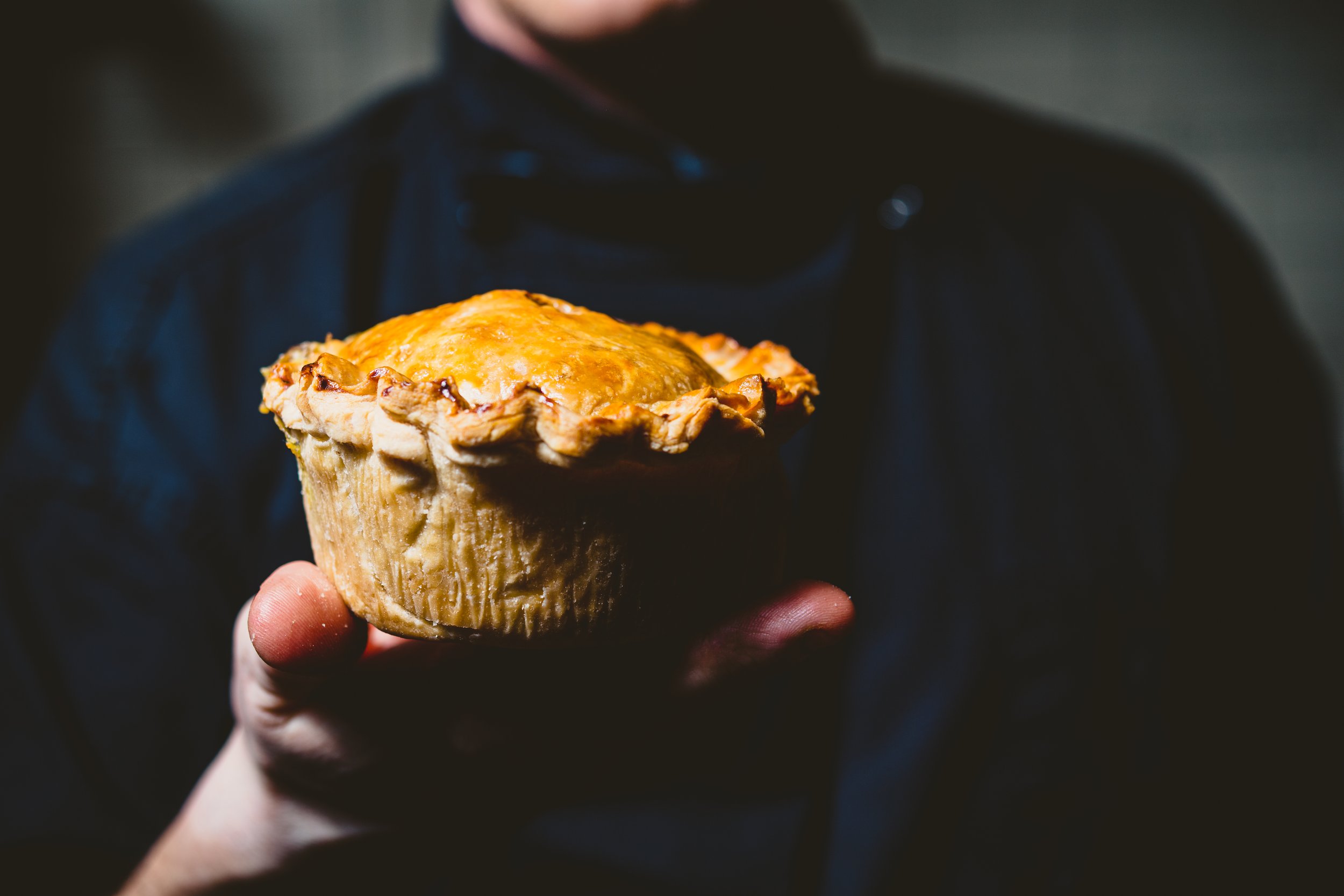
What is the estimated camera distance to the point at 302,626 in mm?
903

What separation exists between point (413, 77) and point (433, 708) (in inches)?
131

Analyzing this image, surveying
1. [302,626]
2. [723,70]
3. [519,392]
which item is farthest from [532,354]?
[723,70]

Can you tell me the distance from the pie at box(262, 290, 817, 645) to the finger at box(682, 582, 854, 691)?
0.04 metres

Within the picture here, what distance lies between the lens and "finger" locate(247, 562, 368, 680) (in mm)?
892

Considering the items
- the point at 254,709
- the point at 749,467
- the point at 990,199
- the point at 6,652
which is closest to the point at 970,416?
the point at 990,199

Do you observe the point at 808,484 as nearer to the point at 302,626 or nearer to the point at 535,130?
the point at 535,130

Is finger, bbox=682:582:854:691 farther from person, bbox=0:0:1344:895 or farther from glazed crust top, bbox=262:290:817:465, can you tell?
person, bbox=0:0:1344:895

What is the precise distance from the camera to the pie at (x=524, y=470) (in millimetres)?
860

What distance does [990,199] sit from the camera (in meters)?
2.19

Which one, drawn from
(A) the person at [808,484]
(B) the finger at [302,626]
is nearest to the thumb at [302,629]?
(B) the finger at [302,626]

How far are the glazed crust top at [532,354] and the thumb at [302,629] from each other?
0.22m

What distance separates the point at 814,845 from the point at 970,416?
34.5 inches

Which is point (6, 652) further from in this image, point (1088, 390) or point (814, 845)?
point (1088, 390)

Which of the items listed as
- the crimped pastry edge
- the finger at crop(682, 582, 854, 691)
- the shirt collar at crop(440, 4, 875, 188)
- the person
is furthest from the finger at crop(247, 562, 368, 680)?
the shirt collar at crop(440, 4, 875, 188)
